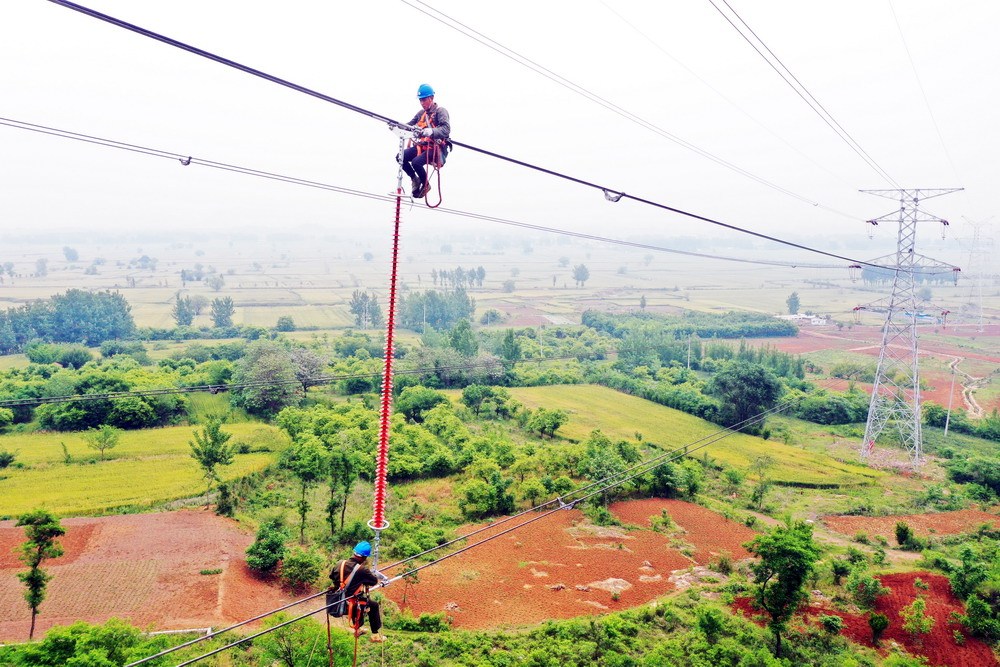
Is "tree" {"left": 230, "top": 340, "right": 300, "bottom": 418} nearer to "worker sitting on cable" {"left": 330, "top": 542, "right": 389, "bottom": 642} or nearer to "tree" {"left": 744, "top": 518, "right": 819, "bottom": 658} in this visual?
"tree" {"left": 744, "top": 518, "right": 819, "bottom": 658}

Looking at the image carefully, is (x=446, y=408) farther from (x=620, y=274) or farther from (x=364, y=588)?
(x=620, y=274)

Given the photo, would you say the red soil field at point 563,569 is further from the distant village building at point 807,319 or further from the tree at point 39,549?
the distant village building at point 807,319

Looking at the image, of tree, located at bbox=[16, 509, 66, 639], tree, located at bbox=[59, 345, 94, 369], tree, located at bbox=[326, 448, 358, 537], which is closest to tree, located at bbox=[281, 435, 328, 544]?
tree, located at bbox=[326, 448, 358, 537]

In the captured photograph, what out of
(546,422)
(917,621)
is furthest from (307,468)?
(917,621)

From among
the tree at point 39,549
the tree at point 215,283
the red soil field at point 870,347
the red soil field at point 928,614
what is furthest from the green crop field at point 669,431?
the tree at point 215,283

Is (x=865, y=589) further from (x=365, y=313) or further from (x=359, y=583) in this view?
(x=365, y=313)

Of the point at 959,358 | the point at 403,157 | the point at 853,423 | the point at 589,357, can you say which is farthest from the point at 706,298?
the point at 403,157
